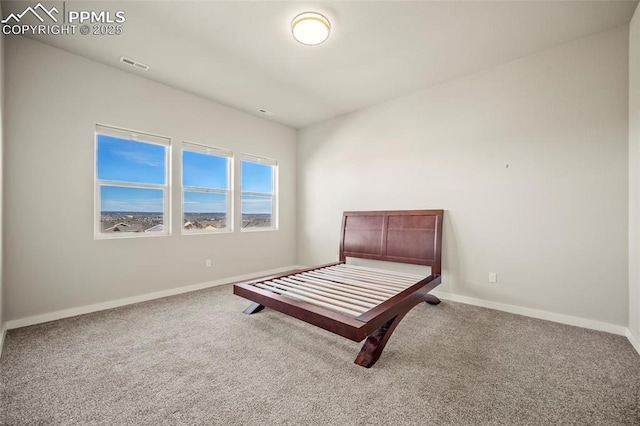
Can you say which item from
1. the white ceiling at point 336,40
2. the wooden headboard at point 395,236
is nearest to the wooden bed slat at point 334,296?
the wooden headboard at point 395,236

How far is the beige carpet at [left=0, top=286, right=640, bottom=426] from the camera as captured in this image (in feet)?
4.57

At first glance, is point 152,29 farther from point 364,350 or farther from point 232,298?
point 364,350

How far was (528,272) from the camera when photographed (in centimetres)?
279

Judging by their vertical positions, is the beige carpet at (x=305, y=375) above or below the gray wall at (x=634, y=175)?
below

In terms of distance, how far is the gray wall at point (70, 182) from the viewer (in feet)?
8.12

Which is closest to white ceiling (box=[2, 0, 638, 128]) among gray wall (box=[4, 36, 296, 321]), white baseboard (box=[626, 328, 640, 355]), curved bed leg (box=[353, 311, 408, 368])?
gray wall (box=[4, 36, 296, 321])

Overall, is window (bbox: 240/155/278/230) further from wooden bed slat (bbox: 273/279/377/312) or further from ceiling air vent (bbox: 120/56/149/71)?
wooden bed slat (bbox: 273/279/377/312)

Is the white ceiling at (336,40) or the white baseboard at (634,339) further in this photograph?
the white ceiling at (336,40)

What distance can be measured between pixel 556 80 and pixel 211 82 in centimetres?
383

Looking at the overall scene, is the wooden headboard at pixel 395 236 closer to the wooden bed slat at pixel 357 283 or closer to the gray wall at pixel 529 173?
the gray wall at pixel 529 173

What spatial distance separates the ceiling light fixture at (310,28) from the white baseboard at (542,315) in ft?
10.3

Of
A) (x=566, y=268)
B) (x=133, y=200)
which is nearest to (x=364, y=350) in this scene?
(x=566, y=268)

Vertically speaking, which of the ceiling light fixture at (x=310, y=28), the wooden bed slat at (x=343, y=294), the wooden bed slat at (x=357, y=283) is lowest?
the wooden bed slat at (x=343, y=294)

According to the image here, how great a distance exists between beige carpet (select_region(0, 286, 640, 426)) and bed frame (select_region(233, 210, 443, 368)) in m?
0.26
